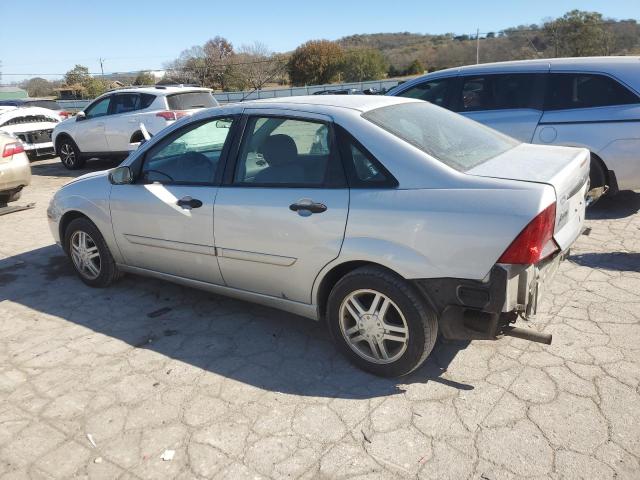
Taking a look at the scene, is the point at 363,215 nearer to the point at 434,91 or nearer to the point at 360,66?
the point at 434,91

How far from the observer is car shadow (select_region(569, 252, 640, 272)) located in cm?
452

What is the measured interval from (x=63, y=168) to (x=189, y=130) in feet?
33.4

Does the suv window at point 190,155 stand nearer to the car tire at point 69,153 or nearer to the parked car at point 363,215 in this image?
the parked car at point 363,215

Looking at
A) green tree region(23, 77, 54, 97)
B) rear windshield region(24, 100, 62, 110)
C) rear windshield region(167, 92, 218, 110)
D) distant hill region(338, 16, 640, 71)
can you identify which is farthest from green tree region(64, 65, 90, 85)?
rear windshield region(167, 92, 218, 110)

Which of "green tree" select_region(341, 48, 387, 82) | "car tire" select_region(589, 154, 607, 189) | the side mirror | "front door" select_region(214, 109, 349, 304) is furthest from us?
"green tree" select_region(341, 48, 387, 82)

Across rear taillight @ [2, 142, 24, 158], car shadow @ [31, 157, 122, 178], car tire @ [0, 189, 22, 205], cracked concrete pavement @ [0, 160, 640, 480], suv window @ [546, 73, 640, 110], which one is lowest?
cracked concrete pavement @ [0, 160, 640, 480]

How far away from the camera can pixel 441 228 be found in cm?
271

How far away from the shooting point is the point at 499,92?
631cm

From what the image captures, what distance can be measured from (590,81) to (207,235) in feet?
15.4

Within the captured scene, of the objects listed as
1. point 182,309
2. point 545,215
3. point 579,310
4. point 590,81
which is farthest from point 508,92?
point 182,309

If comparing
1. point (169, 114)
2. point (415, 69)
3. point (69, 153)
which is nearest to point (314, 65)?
point (415, 69)

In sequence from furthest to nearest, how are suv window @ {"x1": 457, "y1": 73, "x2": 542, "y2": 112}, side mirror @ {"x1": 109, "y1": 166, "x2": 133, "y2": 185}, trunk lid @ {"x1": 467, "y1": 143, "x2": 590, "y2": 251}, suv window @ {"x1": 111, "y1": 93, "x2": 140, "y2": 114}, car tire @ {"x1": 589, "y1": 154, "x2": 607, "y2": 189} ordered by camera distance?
suv window @ {"x1": 111, "y1": 93, "x2": 140, "y2": 114}
suv window @ {"x1": 457, "y1": 73, "x2": 542, "y2": 112}
car tire @ {"x1": 589, "y1": 154, "x2": 607, "y2": 189}
side mirror @ {"x1": 109, "y1": 166, "x2": 133, "y2": 185}
trunk lid @ {"x1": 467, "y1": 143, "x2": 590, "y2": 251}

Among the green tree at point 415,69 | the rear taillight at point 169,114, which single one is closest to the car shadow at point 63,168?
the rear taillight at point 169,114

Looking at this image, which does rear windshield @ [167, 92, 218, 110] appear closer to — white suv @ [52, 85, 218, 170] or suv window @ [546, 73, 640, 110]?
white suv @ [52, 85, 218, 170]
